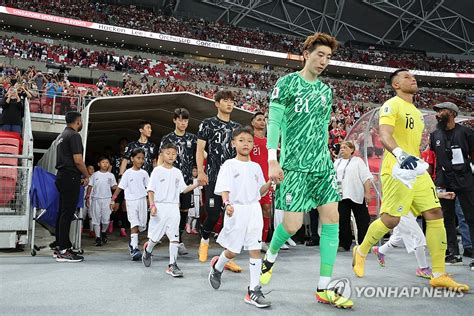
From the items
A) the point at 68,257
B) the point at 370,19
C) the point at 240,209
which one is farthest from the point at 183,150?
the point at 370,19

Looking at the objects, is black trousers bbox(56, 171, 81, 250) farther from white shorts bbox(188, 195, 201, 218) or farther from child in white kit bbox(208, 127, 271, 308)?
white shorts bbox(188, 195, 201, 218)

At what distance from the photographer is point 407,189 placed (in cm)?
372

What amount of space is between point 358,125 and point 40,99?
26.3ft

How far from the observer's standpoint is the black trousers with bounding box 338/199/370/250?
636cm

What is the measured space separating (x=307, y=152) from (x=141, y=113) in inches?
250

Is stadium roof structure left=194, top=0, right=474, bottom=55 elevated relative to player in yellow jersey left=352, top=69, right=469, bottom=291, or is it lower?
elevated

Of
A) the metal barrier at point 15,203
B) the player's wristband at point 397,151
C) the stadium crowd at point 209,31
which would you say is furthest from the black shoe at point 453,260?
the stadium crowd at point 209,31

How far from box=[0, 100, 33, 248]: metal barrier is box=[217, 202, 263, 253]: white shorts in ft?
11.5

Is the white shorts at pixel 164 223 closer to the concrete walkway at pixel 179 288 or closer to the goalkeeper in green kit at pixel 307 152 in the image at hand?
the concrete walkway at pixel 179 288

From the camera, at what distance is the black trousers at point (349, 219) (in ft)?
20.9

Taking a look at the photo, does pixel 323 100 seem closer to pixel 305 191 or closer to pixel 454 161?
pixel 305 191

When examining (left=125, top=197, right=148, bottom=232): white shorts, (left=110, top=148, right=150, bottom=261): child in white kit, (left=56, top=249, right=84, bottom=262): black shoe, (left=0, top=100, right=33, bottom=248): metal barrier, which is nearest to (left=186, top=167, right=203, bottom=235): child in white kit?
(left=110, top=148, right=150, bottom=261): child in white kit

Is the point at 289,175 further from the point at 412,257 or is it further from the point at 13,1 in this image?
the point at 13,1

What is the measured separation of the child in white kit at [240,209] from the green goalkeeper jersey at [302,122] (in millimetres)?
546
